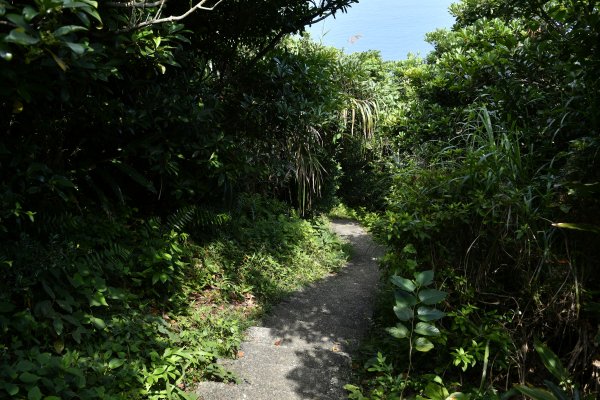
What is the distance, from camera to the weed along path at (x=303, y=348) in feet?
9.06

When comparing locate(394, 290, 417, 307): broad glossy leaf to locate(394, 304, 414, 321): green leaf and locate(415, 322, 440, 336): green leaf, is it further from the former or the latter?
locate(415, 322, 440, 336): green leaf

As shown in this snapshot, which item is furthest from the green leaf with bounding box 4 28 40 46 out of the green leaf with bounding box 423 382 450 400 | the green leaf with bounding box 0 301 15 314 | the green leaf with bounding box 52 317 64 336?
the green leaf with bounding box 423 382 450 400

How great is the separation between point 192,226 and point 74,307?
1745mm

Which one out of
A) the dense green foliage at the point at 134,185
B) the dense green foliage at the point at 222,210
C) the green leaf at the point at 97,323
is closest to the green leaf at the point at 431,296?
the dense green foliage at the point at 222,210

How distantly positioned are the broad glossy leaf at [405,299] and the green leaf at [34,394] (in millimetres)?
1890

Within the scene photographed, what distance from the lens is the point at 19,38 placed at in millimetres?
1512

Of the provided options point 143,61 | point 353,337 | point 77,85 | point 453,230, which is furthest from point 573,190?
point 77,85

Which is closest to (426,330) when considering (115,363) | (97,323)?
(115,363)

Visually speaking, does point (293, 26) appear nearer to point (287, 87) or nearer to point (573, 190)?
point (287, 87)

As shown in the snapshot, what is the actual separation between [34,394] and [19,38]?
158cm

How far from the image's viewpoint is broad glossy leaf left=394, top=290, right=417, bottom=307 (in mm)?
2448

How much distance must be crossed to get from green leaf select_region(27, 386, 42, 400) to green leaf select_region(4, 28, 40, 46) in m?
1.56

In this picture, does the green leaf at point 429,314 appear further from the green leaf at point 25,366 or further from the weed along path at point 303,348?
the green leaf at point 25,366

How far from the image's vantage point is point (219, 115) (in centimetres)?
404
